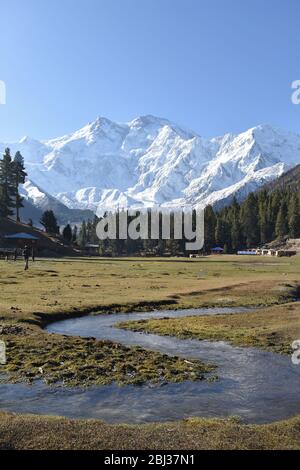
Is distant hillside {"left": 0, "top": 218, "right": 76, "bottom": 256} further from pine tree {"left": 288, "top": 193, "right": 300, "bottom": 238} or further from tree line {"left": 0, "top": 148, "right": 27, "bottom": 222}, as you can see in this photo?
pine tree {"left": 288, "top": 193, "right": 300, "bottom": 238}

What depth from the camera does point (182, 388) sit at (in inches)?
878

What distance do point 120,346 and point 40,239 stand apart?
125 metres

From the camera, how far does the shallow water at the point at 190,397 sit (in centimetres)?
1895

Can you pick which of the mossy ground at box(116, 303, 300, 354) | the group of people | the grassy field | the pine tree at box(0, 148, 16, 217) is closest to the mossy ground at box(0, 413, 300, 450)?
the grassy field

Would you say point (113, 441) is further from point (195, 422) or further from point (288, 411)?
point (288, 411)

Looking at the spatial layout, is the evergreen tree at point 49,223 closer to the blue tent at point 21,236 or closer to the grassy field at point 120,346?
the blue tent at point 21,236

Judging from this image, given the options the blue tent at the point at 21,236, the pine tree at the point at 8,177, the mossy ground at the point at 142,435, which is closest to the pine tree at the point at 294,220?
the blue tent at the point at 21,236

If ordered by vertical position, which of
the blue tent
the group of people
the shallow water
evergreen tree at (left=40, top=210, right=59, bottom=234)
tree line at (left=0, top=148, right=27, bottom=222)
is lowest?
the shallow water

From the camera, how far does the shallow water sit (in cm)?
1895

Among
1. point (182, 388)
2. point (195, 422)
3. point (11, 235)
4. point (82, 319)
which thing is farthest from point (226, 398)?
point (11, 235)

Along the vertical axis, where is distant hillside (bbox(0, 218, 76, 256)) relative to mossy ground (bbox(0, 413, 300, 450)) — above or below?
above

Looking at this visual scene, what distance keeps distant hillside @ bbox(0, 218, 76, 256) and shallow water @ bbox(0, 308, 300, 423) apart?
123 m

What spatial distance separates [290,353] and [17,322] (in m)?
19.7

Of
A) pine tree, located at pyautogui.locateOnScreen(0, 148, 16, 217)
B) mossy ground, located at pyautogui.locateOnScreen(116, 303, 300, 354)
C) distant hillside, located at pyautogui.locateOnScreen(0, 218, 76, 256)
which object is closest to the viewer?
mossy ground, located at pyautogui.locateOnScreen(116, 303, 300, 354)
